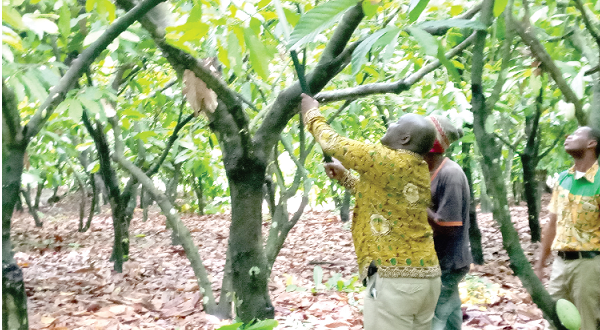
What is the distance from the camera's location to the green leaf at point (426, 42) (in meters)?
0.95

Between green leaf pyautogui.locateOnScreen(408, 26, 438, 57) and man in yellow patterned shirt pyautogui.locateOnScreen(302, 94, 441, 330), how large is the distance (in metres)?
0.70

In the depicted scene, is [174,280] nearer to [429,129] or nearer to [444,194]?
[444,194]

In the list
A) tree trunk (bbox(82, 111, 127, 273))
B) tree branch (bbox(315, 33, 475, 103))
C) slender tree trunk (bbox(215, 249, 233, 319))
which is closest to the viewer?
tree branch (bbox(315, 33, 475, 103))

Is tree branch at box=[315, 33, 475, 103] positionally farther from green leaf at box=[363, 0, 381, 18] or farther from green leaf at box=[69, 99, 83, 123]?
green leaf at box=[69, 99, 83, 123]

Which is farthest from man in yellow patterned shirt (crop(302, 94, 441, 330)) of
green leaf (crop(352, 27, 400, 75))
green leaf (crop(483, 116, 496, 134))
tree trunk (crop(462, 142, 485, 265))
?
tree trunk (crop(462, 142, 485, 265))

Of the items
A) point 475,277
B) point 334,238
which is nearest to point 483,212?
point 334,238

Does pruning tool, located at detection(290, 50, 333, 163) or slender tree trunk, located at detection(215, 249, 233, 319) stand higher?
pruning tool, located at detection(290, 50, 333, 163)

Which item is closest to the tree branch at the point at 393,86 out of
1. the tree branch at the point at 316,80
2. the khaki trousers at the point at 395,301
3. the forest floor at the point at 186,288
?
the tree branch at the point at 316,80

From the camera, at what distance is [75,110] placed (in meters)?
2.03

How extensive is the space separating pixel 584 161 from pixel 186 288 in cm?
316

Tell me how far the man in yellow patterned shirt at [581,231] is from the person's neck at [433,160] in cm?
66

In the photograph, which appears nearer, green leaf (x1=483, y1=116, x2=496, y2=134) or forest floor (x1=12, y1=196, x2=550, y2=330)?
green leaf (x1=483, y1=116, x2=496, y2=134)

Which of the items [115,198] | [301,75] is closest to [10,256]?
[301,75]

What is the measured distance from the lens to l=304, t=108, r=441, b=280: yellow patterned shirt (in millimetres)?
1669
